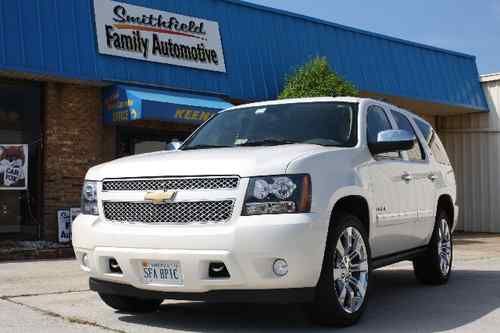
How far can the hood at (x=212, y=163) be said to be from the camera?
16.0ft

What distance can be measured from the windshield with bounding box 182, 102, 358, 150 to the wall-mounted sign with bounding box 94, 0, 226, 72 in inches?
282

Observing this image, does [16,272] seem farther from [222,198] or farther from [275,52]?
[275,52]

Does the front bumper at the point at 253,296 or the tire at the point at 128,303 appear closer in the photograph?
the front bumper at the point at 253,296

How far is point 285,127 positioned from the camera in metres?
6.19

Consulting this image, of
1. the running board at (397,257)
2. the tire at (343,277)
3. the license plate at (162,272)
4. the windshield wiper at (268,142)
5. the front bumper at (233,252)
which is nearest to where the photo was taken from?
the front bumper at (233,252)

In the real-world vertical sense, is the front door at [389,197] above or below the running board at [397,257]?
above

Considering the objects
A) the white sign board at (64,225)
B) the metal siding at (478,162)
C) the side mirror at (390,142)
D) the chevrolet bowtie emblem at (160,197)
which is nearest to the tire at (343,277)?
the side mirror at (390,142)

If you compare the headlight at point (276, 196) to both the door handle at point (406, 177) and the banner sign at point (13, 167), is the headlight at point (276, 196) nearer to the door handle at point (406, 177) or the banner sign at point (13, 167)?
the door handle at point (406, 177)

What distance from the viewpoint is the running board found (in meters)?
6.10

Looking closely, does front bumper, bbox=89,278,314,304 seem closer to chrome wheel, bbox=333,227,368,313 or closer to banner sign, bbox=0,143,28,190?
chrome wheel, bbox=333,227,368,313

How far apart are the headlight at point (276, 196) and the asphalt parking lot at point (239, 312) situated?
0.98 metres

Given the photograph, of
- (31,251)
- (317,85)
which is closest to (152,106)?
(31,251)

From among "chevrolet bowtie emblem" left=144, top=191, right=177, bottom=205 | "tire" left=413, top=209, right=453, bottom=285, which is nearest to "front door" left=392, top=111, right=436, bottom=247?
"tire" left=413, top=209, right=453, bottom=285

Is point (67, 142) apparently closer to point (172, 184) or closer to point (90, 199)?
point (90, 199)
